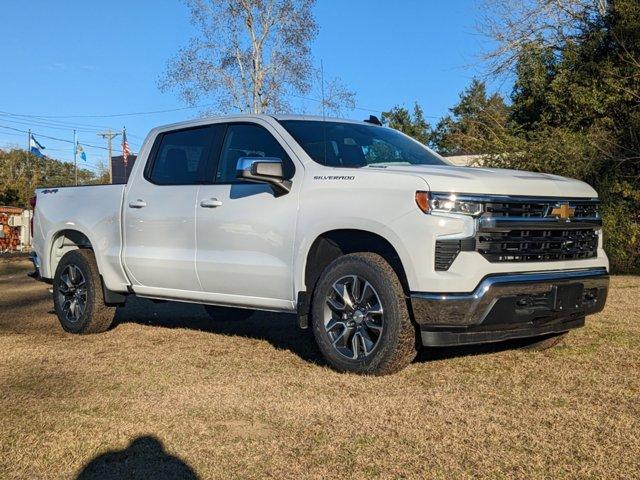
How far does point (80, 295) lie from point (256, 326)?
1.84 m

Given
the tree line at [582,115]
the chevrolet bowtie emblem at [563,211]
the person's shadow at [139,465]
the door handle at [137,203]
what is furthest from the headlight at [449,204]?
the tree line at [582,115]

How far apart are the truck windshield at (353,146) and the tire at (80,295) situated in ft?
8.51

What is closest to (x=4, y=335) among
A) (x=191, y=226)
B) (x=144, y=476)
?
(x=191, y=226)

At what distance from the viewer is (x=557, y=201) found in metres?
5.09

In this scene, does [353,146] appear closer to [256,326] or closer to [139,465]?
[256,326]

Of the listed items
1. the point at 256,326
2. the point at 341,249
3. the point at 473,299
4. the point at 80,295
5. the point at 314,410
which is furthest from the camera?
the point at 256,326

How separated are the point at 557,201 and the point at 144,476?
3310 millimetres

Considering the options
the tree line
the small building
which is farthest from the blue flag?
the tree line

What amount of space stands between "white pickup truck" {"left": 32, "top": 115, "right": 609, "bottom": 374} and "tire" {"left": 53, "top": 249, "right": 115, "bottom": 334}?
0.7 inches

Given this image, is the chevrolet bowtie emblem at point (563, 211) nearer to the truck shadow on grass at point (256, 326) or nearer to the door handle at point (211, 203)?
the truck shadow on grass at point (256, 326)

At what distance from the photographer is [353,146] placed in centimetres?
593

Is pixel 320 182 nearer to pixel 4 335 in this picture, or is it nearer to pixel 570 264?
pixel 570 264

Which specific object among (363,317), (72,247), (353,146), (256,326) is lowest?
(256,326)

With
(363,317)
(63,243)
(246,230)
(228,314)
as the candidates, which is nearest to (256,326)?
(228,314)
